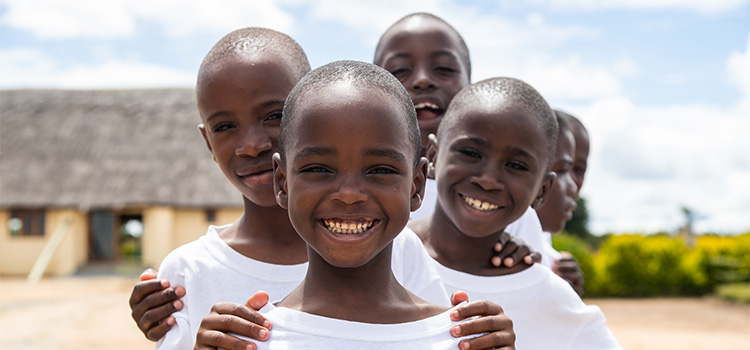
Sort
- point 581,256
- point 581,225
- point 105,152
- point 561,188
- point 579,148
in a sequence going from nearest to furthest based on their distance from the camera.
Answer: point 561,188, point 579,148, point 581,256, point 105,152, point 581,225

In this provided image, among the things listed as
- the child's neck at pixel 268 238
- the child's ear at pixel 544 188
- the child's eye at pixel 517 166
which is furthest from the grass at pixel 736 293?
the child's neck at pixel 268 238

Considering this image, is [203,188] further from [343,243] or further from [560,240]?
[343,243]

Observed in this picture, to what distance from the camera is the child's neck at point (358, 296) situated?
1.51 metres

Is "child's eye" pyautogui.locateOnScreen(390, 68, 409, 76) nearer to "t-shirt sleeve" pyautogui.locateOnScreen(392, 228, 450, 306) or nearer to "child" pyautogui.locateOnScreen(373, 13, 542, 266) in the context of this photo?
"child" pyautogui.locateOnScreen(373, 13, 542, 266)

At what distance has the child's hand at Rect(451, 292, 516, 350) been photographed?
148 centimetres

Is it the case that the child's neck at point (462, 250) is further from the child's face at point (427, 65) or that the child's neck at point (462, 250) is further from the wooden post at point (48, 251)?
the wooden post at point (48, 251)

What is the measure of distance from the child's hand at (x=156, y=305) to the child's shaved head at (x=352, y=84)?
0.66 m

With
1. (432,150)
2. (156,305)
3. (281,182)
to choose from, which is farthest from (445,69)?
(156,305)

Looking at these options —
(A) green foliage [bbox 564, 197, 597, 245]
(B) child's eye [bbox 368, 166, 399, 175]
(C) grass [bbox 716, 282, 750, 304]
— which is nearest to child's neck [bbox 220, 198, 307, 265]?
(B) child's eye [bbox 368, 166, 399, 175]

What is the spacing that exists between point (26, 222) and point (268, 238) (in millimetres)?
21005

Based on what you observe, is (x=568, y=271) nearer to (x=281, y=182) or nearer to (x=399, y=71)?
(x=399, y=71)

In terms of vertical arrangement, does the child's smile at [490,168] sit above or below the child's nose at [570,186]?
above

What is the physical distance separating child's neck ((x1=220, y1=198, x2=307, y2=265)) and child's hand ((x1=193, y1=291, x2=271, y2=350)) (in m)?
0.47

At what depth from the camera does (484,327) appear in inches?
59.4
